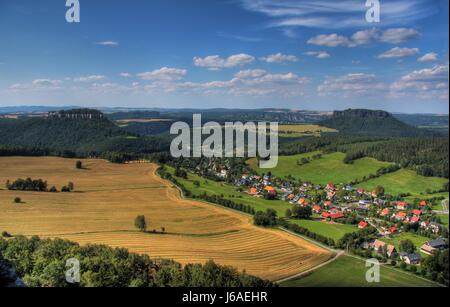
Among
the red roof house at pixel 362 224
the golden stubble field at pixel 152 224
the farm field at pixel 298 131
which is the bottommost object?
the red roof house at pixel 362 224

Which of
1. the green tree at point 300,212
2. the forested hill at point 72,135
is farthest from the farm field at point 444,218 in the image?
the forested hill at point 72,135

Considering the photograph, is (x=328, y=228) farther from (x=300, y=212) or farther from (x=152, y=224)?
(x=152, y=224)

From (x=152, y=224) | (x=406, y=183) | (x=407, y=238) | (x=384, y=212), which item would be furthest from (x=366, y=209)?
(x=152, y=224)

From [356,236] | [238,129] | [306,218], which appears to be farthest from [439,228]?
[238,129]

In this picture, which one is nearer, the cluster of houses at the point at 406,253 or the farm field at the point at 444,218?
the cluster of houses at the point at 406,253

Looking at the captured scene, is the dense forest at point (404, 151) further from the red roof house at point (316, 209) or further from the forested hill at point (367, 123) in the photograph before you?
the forested hill at point (367, 123)
